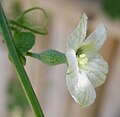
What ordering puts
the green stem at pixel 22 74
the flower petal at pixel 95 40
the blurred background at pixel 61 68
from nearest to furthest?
the green stem at pixel 22 74
the flower petal at pixel 95 40
the blurred background at pixel 61 68

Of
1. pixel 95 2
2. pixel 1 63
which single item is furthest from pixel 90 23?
pixel 1 63

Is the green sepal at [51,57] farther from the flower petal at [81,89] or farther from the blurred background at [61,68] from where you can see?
the blurred background at [61,68]

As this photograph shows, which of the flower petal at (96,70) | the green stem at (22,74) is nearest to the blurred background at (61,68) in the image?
the flower petal at (96,70)

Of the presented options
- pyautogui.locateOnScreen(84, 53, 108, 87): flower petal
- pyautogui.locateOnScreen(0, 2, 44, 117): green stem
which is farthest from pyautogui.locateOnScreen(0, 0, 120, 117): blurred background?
pyautogui.locateOnScreen(0, 2, 44, 117): green stem

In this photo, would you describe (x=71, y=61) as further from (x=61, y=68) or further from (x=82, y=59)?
(x=61, y=68)

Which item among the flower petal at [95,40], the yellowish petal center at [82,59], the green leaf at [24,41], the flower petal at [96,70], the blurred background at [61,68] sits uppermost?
the green leaf at [24,41]

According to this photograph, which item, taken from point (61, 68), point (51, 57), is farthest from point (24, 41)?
point (61, 68)

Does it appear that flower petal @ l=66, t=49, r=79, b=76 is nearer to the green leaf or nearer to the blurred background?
the green leaf

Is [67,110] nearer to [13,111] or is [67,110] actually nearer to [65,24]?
[13,111]
